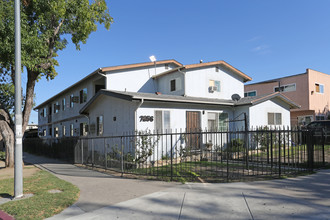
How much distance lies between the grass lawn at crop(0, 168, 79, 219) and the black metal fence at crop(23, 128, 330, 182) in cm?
253

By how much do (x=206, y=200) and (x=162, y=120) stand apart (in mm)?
7690

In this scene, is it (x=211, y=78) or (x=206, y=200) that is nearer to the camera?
(x=206, y=200)

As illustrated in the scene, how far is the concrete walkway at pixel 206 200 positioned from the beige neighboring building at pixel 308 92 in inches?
679

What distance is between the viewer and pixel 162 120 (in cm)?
1312

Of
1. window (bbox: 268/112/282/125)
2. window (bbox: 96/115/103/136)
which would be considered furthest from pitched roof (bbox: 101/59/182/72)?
window (bbox: 268/112/282/125)

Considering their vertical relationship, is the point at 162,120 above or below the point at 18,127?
above

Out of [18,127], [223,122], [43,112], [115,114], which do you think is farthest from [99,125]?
[43,112]

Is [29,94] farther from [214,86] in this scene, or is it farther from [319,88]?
[319,88]

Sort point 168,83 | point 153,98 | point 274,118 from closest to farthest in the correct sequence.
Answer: point 153,98
point 274,118
point 168,83

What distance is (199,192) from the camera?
6.36m

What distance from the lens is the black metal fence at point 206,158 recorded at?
7926 millimetres

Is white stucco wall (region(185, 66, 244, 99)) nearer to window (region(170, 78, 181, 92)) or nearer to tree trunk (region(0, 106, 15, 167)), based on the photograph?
window (region(170, 78, 181, 92))

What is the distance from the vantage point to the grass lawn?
17.3 ft

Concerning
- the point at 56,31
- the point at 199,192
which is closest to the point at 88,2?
the point at 56,31
